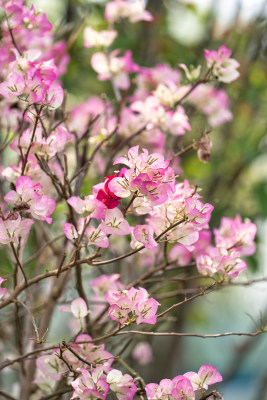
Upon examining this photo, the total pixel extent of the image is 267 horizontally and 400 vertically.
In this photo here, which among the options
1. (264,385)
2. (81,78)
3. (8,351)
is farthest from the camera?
(264,385)

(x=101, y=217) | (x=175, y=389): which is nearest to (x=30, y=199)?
(x=101, y=217)

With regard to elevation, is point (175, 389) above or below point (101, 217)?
below

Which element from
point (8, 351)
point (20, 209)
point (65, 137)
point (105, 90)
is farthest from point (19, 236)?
point (105, 90)

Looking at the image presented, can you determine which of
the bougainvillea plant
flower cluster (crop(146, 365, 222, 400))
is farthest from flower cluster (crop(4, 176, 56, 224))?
flower cluster (crop(146, 365, 222, 400))

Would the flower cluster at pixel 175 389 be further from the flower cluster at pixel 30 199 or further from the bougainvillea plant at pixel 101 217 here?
the flower cluster at pixel 30 199

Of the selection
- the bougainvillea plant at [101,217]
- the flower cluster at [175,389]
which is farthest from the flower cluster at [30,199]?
the flower cluster at [175,389]

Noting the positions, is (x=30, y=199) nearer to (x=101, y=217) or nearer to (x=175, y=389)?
(x=101, y=217)

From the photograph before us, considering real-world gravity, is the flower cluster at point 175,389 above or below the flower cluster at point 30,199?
below

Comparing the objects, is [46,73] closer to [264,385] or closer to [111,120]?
[111,120]

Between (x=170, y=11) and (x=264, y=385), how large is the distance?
51.1 inches

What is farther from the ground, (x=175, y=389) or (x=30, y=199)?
(x=30, y=199)

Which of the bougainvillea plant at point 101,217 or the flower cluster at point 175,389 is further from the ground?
the bougainvillea plant at point 101,217

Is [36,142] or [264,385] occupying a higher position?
[36,142]

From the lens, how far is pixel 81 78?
159cm
